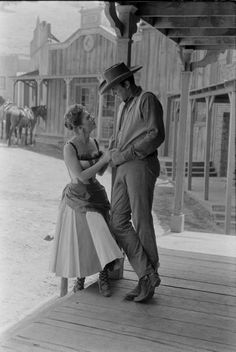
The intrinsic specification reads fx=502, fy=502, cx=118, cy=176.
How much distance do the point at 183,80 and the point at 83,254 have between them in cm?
366

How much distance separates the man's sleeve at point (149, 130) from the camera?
11.4 feet

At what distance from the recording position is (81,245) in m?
3.76

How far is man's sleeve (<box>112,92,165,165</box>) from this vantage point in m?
3.46

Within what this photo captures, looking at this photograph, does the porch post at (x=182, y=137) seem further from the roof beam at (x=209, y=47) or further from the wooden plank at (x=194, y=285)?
the wooden plank at (x=194, y=285)

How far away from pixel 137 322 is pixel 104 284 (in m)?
0.61

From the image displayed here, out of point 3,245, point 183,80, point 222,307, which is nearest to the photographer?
point 222,307

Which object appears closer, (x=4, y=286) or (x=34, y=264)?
(x=4, y=286)

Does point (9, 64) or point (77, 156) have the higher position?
point (9, 64)

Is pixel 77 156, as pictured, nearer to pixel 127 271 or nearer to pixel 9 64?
pixel 127 271

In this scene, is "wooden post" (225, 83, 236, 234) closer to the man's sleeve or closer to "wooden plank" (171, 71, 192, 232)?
"wooden plank" (171, 71, 192, 232)

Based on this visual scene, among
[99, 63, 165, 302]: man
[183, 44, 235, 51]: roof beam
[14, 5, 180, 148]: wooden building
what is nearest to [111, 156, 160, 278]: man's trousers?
[99, 63, 165, 302]: man

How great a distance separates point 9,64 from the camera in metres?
18.2

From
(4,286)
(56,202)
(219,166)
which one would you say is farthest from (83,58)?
(4,286)

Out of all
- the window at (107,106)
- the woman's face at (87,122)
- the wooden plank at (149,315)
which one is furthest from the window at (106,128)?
the wooden plank at (149,315)
